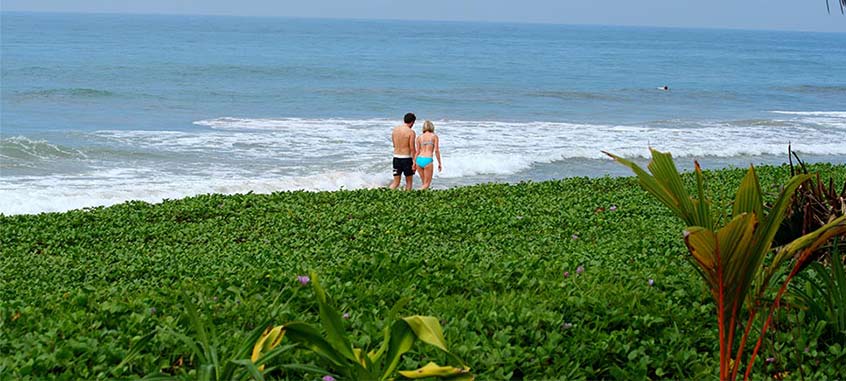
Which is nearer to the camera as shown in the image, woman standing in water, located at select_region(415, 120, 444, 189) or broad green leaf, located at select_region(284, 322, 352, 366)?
broad green leaf, located at select_region(284, 322, 352, 366)

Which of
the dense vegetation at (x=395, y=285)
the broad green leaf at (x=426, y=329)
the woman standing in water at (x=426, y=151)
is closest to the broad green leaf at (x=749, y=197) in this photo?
the dense vegetation at (x=395, y=285)

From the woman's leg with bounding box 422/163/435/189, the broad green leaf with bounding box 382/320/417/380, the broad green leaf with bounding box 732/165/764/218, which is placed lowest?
the woman's leg with bounding box 422/163/435/189

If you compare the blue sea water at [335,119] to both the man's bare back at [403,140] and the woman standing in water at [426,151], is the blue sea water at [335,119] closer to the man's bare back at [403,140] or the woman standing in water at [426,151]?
the woman standing in water at [426,151]

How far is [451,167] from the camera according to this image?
2047 cm

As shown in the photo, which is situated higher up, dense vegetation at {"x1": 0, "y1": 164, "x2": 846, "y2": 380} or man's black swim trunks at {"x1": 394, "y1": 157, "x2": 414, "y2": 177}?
dense vegetation at {"x1": 0, "y1": 164, "x2": 846, "y2": 380}

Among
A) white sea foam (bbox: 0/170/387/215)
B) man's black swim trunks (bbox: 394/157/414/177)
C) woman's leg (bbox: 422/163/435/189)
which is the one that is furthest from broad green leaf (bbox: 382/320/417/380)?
white sea foam (bbox: 0/170/387/215)

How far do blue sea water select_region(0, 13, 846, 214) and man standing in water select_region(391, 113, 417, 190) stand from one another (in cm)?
444

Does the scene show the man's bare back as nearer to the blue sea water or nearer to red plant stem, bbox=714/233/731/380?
the blue sea water

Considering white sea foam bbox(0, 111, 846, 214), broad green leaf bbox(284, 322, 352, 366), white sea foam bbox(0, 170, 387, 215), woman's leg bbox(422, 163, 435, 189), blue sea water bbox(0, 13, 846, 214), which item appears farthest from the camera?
blue sea water bbox(0, 13, 846, 214)

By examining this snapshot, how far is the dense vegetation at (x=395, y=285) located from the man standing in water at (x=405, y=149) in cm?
436

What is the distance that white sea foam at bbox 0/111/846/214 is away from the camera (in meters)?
17.3

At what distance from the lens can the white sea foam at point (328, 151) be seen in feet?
56.9

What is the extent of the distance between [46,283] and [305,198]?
428cm

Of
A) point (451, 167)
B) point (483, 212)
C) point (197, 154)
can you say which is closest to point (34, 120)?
point (197, 154)
